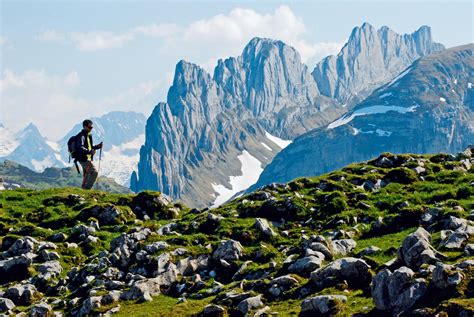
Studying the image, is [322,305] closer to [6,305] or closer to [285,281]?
[285,281]

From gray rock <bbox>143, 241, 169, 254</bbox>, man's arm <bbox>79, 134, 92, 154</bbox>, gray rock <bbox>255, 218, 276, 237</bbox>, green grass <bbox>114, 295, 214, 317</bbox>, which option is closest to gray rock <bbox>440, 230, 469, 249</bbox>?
gray rock <bbox>255, 218, 276, 237</bbox>

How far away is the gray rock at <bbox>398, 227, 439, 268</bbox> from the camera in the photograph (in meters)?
22.0

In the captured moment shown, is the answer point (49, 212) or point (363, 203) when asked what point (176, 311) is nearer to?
point (363, 203)

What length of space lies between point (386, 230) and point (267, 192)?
12690 mm

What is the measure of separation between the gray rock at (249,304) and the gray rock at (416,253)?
5888 millimetres

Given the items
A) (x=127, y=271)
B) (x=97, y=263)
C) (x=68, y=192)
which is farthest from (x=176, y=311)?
(x=68, y=192)

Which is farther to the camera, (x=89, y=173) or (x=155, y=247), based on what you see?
(x=89, y=173)

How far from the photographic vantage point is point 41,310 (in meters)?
25.9

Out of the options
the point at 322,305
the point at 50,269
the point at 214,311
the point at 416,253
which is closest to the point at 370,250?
the point at 416,253

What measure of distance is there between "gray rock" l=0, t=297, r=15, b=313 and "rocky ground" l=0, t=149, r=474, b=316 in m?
0.05

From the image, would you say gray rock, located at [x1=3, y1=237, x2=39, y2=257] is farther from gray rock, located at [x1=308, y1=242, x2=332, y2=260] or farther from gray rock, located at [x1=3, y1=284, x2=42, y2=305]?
gray rock, located at [x1=308, y1=242, x2=332, y2=260]

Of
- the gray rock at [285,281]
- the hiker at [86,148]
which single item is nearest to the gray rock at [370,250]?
the gray rock at [285,281]

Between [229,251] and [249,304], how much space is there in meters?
6.96

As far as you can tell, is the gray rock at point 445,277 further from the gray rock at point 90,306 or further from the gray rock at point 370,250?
the gray rock at point 90,306
